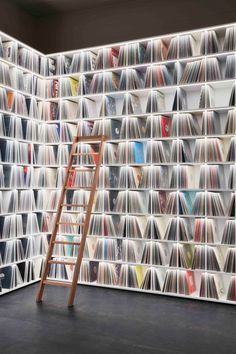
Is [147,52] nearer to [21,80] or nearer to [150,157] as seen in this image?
[150,157]

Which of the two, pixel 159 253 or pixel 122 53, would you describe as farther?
pixel 122 53

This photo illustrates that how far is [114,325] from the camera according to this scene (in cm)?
389

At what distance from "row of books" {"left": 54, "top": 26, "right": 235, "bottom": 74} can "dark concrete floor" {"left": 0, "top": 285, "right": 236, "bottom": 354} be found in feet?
9.35

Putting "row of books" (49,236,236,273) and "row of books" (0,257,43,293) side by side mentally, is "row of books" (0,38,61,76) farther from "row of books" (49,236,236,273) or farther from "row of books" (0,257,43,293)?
"row of books" (0,257,43,293)

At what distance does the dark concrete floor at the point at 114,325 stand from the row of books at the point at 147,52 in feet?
9.35

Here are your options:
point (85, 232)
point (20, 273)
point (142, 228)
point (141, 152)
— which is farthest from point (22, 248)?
point (141, 152)

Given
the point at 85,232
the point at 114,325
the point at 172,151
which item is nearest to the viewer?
the point at 114,325

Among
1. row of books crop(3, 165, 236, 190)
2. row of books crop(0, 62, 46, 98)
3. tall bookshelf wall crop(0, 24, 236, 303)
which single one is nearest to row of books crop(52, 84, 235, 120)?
tall bookshelf wall crop(0, 24, 236, 303)

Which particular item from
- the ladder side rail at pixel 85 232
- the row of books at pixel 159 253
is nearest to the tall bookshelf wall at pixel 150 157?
the row of books at pixel 159 253

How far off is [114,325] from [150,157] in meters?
2.03

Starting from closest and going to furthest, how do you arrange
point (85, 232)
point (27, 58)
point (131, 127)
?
point (85, 232)
point (131, 127)
point (27, 58)

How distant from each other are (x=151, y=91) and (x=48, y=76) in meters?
1.53

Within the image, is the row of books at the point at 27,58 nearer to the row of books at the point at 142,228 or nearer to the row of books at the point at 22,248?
the row of books at the point at 142,228

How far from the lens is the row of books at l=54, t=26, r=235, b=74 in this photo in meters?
4.68
